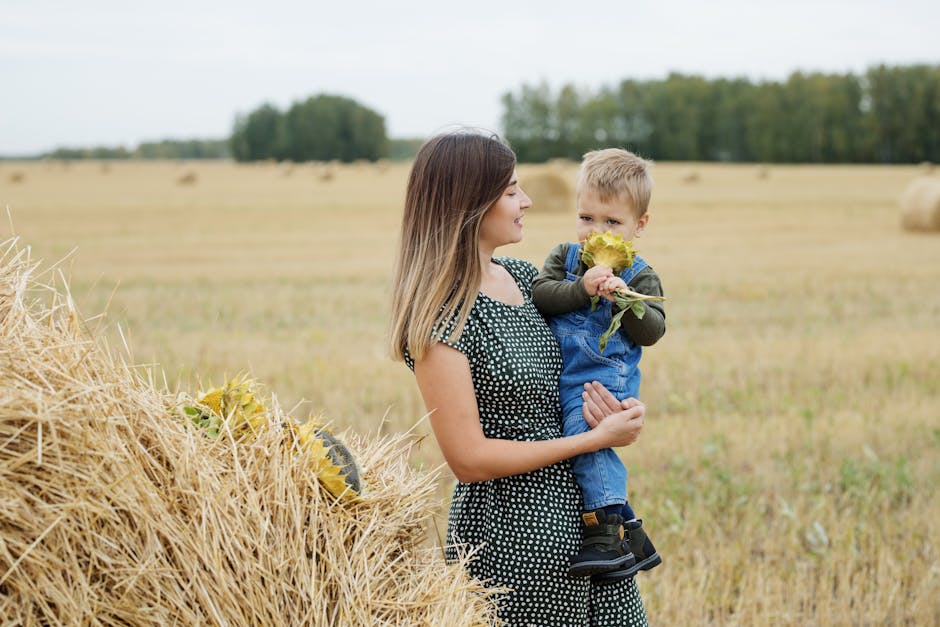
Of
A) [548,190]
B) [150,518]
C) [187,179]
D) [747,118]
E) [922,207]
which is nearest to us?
[150,518]

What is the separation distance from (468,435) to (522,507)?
0.28m

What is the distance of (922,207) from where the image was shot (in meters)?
20.4

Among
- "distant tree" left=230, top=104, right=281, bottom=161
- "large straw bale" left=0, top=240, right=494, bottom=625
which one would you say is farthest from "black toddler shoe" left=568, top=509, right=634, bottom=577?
"distant tree" left=230, top=104, right=281, bottom=161

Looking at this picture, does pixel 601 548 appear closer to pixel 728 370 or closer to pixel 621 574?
pixel 621 574

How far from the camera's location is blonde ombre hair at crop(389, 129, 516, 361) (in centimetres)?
257

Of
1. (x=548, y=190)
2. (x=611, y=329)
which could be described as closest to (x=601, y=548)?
(x=611, y=329)

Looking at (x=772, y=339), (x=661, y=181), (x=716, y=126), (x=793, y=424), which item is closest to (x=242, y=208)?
(x=661, y=181)

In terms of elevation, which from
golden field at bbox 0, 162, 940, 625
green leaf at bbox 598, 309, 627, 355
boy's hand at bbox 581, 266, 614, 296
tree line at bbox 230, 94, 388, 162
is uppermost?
tree line at bbox 230, 94, 388, 162

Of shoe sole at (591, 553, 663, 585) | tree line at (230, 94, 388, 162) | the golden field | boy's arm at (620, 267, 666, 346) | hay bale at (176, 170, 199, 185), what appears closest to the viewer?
shoe sole at (591, 553, 663, 585)

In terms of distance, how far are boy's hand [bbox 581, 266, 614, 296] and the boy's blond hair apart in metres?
0.33

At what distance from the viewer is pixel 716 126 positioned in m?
76.2

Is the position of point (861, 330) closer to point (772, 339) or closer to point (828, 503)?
point (772, 339)

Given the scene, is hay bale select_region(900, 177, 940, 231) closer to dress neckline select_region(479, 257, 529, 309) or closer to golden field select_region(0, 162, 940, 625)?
golden field select_region(0, 162, 940, 625)

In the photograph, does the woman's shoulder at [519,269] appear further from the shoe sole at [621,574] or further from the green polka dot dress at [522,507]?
the shoe sole at [621,574]
